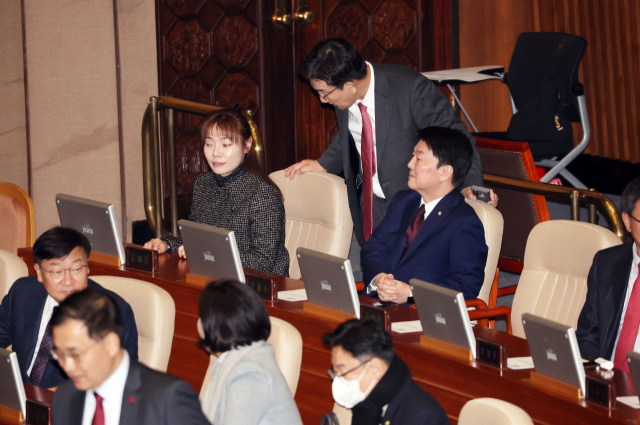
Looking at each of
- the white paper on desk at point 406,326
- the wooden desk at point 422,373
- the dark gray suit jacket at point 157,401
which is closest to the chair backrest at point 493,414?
the wooden desk at point 422,373

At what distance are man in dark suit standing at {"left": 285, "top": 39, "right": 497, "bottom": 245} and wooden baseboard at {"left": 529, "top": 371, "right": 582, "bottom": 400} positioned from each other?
1.14 meters

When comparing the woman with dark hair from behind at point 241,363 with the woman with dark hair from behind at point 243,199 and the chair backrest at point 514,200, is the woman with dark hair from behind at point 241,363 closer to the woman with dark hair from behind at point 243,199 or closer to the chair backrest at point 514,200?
the woman with dark hair from behind at point 243,199

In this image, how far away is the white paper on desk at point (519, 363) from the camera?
2109 millimetres

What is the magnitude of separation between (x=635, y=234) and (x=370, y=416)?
3.34 feet

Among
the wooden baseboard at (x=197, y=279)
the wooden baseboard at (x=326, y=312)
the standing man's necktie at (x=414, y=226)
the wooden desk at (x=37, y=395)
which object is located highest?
the standing man's necktie at (x=414, y=226)

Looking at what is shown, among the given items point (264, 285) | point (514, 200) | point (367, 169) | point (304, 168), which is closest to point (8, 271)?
point (264, 285)

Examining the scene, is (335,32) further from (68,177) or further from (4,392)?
(4,392)

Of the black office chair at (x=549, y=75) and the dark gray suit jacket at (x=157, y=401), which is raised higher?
the black office chair at (x=549, y=75)

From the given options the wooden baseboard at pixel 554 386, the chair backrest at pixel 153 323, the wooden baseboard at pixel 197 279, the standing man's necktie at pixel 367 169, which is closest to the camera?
the wooden baseboard at pixel 554 386

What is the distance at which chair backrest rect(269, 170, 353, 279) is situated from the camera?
3330mm

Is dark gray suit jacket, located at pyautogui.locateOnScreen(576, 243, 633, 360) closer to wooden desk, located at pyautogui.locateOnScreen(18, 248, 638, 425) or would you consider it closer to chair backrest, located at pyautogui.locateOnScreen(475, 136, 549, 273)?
wooden desk, located at pyautogui.locateOnScreen(18, 248, 638, 425)

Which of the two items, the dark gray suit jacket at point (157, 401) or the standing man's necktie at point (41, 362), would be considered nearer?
the dark gray suit jacket at point (157, 401)

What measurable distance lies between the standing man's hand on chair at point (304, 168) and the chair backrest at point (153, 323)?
1.22m

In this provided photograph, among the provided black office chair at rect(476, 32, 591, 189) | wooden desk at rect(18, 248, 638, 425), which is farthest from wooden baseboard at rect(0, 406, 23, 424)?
black office chair at rect(476, 32, 591, 189)
